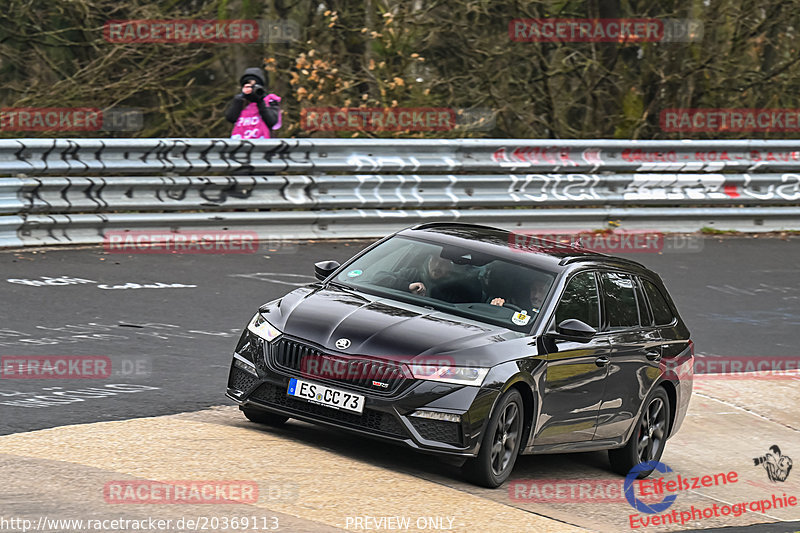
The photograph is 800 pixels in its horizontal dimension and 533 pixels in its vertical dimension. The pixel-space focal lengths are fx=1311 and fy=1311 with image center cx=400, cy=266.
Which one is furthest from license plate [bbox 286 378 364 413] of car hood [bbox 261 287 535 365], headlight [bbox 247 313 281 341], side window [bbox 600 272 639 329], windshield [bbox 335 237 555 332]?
side window [bbox 600 272 639 329]

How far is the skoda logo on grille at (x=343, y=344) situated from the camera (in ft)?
25.0

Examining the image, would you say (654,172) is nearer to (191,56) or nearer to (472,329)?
(191,56)

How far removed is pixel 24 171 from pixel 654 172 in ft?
31.5

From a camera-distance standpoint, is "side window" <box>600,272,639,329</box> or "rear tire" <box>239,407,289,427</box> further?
"side window" <box>600,272,639,329</box>

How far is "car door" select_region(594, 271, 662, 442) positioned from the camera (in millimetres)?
8797

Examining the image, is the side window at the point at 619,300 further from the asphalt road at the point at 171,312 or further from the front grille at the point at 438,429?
the asphalt road at the point at 171,312

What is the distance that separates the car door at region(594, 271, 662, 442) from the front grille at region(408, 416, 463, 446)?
1637 millimetres

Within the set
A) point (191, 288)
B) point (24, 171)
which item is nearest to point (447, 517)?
point (191, 288)

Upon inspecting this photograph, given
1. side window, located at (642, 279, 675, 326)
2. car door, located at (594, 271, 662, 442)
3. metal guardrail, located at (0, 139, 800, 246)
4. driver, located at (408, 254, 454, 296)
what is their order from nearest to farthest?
1. driver, located at (408, 254, 454, 296)
2. car door, located at (594, 271, 662, 442)
3. side window, located at (642, 279, 675, 326)
4. metal guardrail, located at (0, 139, 800, 246)

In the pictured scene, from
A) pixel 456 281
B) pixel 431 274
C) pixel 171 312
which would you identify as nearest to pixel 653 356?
pixel 456 281

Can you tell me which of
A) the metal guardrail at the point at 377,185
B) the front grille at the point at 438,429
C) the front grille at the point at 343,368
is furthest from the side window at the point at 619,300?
the metal guardrail at the point at 377,185

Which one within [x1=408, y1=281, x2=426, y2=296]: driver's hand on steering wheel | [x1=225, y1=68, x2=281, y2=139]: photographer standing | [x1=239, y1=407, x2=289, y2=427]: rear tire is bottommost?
[x1=239, y1=407, x2=289, y2=427]: rear tire

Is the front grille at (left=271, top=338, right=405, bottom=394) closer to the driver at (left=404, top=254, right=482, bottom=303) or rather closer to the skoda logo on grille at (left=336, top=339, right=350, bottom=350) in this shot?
the skoda logo on grille at (left=336, top=339, right=350, bottom=350)

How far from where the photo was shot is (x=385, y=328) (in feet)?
25.5
